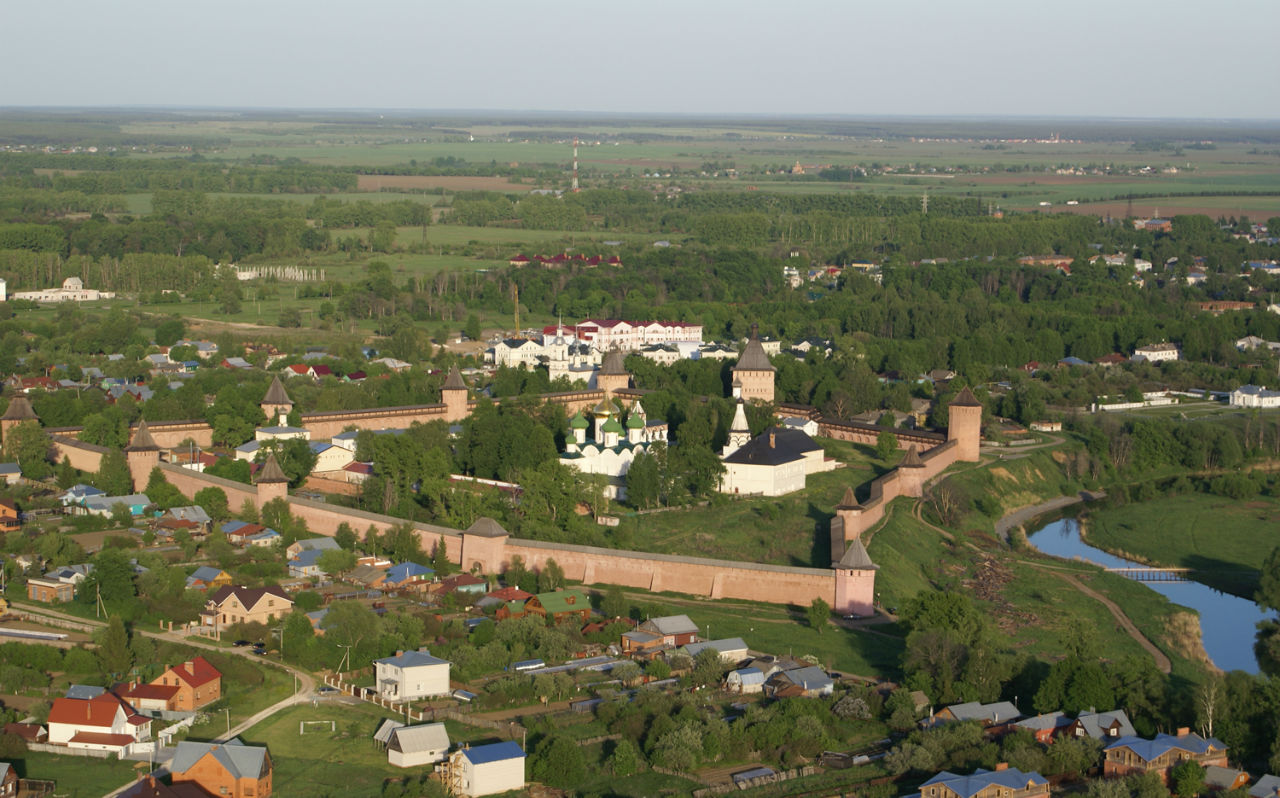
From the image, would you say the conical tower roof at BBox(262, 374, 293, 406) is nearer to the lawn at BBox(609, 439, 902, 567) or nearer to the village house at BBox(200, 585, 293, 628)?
the lawn at BBox(609, 439, 902, 567)

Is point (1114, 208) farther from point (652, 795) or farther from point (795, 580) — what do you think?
point (652, 795)

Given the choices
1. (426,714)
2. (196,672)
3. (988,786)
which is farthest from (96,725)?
(988,786)

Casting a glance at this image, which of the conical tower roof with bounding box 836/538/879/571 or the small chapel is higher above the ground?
the conical tower roof with bounding box 836/538/879/571

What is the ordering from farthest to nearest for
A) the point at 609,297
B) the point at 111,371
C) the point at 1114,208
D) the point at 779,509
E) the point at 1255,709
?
the point at 1114,208
the point at 609,297
the point at 111,371
the point at 779,509
the point at 1255,709

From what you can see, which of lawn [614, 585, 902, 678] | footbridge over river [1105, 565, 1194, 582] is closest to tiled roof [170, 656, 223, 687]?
lawn [614, 585, 902, 678]

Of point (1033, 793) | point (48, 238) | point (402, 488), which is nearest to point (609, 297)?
point (48, 238)

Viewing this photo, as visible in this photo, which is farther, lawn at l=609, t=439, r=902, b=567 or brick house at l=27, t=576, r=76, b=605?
lawn at l=609, t=439, r=902, b=567
